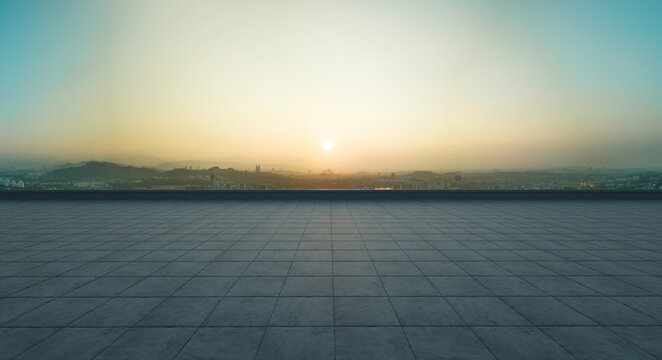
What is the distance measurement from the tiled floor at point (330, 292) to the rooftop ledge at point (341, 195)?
7738 mm

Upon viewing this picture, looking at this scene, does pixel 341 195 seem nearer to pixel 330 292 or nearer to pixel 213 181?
pixel 213 181

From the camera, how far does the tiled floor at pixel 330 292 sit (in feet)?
11.8

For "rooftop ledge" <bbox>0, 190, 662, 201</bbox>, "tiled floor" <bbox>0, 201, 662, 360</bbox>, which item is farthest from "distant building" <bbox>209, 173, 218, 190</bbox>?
"tiled floor" <bbox>0, 201, 662, 360</bbox>

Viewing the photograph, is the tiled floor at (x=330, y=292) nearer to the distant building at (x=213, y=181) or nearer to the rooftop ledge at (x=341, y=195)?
the rooftop ledge at (x=341, y=195)

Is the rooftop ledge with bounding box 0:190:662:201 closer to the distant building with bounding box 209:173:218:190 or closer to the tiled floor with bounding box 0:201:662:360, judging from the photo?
the distant building with bounding box 209:173:218:190

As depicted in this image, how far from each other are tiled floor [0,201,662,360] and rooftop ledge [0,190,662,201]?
7.74m

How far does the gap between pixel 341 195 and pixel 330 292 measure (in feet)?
43.2

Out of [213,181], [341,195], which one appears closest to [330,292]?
[341,195]

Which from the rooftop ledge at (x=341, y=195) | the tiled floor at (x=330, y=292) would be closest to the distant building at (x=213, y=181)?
the rooftop ledge at (x=341, y=195)

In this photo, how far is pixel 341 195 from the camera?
18.1m

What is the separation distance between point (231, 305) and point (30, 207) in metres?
18.8

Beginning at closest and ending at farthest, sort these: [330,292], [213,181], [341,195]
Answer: [330,292] → [341,195] → [213,181]

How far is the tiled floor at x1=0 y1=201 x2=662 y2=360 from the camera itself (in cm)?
359

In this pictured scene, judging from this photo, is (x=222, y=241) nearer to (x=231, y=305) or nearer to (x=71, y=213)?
(x=231, y=305)
